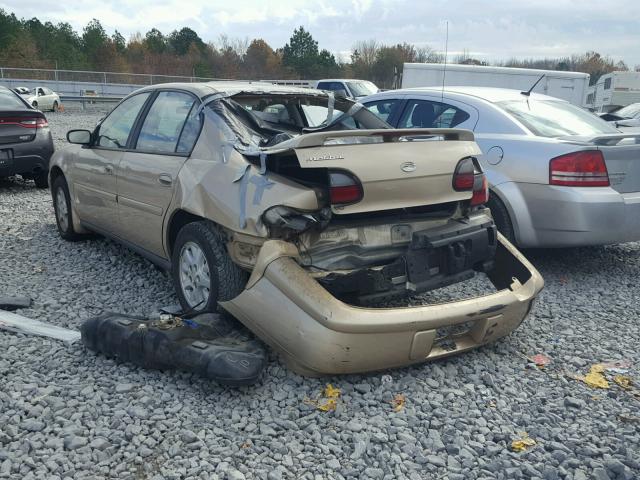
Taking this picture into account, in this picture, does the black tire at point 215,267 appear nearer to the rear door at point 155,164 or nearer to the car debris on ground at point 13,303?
the rear door at point 155,164

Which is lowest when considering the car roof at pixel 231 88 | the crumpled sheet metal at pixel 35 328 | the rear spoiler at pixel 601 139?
the crumpled sheet metal at pixel 35 328

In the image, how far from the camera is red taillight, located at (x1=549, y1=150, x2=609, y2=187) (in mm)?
4781

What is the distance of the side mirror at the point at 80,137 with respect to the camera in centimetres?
520

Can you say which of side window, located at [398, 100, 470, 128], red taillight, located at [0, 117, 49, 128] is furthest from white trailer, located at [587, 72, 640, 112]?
red taillight, located at [0, 117, 49, 128]

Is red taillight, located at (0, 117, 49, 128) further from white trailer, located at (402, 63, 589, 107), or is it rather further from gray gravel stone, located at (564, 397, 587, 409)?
white trailer, located at (402, 63, 589, 107)

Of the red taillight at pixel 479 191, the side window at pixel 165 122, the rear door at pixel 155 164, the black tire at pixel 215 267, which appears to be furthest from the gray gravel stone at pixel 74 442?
the red taillight at pixel 479 191

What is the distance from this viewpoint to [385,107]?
6512mm

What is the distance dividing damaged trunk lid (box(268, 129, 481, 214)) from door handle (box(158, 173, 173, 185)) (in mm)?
1061

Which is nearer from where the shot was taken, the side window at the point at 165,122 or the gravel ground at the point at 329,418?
the gravel ground at the point at 329,418

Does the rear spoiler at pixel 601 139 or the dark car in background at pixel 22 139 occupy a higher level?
the rear spoiler at pixel 601 139

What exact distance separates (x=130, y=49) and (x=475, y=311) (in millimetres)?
66602

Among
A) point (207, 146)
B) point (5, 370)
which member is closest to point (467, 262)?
point (207, 146)

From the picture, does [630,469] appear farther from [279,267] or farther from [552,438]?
[279,267]

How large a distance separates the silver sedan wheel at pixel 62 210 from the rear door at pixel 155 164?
4.97ft
